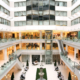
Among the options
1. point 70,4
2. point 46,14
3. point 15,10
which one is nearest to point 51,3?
point 46,14

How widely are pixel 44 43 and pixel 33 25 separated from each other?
720 centimetres

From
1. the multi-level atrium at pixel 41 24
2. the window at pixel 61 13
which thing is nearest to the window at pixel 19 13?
the multi-level atrium at pixel 41 24

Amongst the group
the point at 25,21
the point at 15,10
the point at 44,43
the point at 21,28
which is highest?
the point at 15,10

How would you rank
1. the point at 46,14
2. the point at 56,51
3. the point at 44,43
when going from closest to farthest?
1. the point at 46,14
2. the point at 56,51
3. the point at 44,43

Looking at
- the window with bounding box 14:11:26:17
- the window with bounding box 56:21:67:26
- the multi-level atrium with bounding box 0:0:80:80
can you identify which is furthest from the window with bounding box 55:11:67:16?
the window with bounding box 14:11:26:17

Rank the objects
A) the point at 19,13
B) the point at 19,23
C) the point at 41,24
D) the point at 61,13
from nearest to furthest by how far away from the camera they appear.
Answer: the point at 41,24, the point at 61,13, the point at 19,13, the point at 19,23

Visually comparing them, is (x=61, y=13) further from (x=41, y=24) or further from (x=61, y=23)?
(x=41, y=24)

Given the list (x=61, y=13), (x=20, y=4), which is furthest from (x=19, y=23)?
(x=61, y=13)

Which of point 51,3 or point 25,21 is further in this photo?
point 25,21

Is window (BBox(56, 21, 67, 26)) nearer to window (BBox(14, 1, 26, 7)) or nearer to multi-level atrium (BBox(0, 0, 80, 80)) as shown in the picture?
multi-level atrium (BBox(0, 0, 80, 80))

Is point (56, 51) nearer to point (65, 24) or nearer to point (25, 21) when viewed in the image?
point (65, 24)

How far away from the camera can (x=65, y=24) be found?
30.4 m

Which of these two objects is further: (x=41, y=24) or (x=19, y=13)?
(x=19, y=13)

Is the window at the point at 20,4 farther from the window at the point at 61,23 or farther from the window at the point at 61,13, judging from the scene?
the window at the point at 61,23
